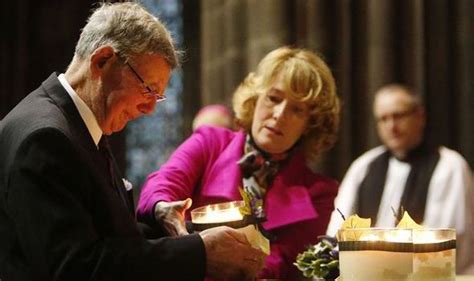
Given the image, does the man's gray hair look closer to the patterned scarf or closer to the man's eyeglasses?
the man's eyeglasses

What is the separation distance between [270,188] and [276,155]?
0.38 ft

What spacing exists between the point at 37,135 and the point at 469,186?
7.51 feet

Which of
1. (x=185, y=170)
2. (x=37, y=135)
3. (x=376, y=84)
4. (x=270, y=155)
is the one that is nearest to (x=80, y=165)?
(x=37, y=135)

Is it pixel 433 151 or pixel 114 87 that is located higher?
pixel 114 87

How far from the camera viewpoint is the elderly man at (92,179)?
5.55 feet

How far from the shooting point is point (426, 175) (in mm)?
3625

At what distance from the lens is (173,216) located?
7.31ft

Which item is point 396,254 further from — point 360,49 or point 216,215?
point 360,49

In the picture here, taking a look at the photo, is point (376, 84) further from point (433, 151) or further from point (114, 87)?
point (114, 87)

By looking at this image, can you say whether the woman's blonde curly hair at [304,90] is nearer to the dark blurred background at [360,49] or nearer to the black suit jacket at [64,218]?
the dark blurred background at [360,49]

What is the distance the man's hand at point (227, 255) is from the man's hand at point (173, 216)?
33 cm

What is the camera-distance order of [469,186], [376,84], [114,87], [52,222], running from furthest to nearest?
[376,84], [469,186], [114,87], [52,222]

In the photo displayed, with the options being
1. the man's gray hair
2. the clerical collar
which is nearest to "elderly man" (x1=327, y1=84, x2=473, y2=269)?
the clerical collar

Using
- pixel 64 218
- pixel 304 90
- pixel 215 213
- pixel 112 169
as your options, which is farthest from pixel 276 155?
pixel 64 218
